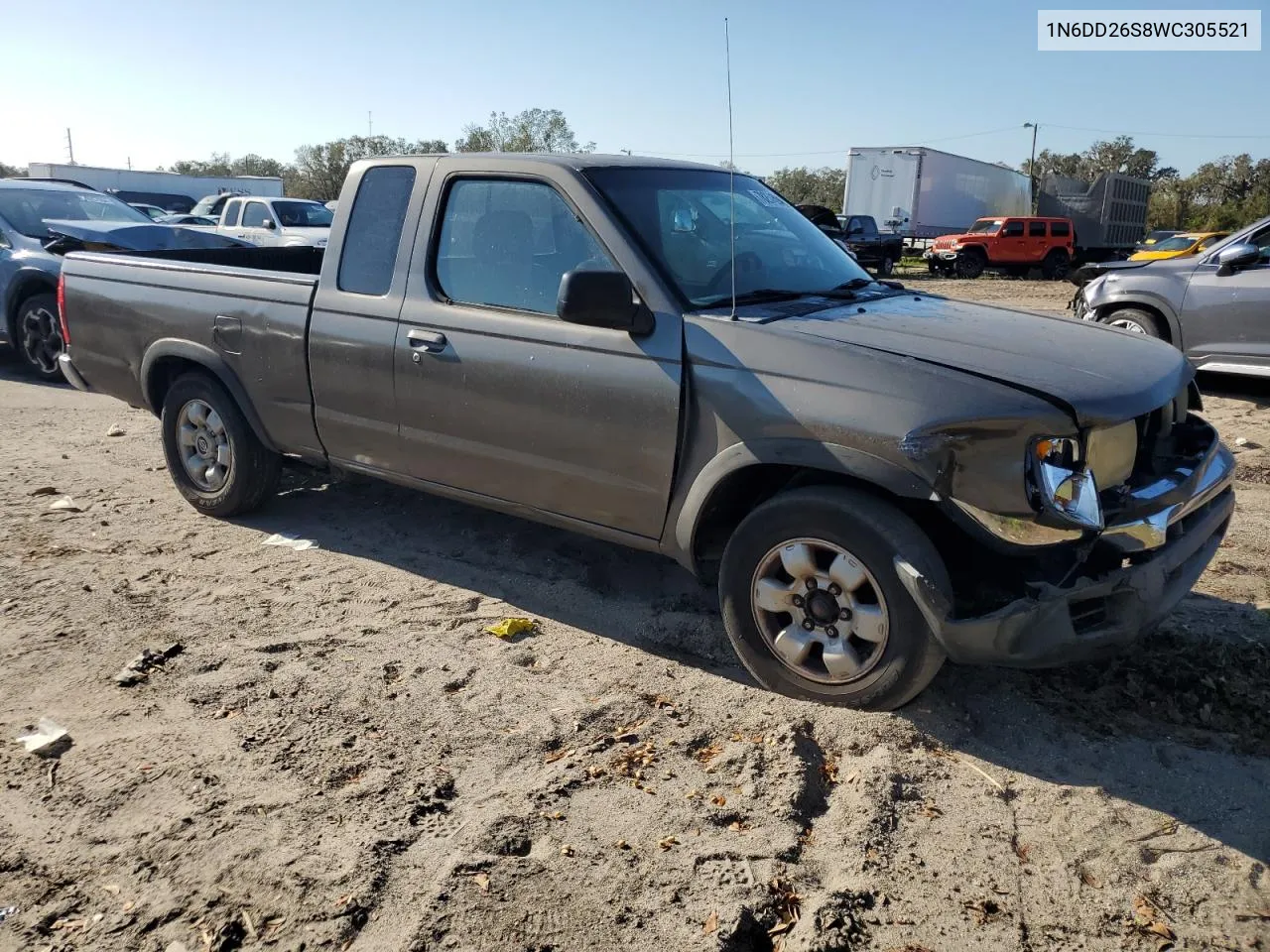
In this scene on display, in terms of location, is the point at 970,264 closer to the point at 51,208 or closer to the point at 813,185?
the point at 51,208

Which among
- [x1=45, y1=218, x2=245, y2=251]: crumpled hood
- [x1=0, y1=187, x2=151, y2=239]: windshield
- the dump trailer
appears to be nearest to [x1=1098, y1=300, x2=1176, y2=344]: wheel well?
[x1=45, y1=218, x2=245, y2=251]: crumpled hood

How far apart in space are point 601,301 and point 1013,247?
29.3 metres

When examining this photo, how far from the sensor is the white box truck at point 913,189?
1321 inches

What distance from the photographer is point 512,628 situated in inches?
167

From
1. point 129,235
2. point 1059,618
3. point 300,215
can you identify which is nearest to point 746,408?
point 1059,618

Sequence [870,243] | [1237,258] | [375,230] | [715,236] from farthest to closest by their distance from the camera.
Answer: [870,243]
[1237,258]
[375,230]
[715,236]

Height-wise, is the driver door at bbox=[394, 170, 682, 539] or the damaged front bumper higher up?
the driver door at bbox=[394, 170, 682, 539]

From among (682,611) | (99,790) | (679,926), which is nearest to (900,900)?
(679,926)

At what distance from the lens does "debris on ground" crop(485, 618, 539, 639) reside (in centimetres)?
422

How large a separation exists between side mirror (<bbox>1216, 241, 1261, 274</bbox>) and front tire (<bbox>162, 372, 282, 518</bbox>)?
7.88 meters

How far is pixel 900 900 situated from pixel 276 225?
16.3 metres

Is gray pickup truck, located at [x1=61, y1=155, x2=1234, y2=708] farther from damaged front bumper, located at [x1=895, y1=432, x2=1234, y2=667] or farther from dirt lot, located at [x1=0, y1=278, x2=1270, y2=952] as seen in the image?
dirt lot, located at [x1=0, y1=278, x2=1270, y2=952]

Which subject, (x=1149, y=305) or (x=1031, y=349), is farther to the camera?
(x=1149, y=305)

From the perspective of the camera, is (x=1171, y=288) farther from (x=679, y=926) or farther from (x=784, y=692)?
(x=679, y=926)
